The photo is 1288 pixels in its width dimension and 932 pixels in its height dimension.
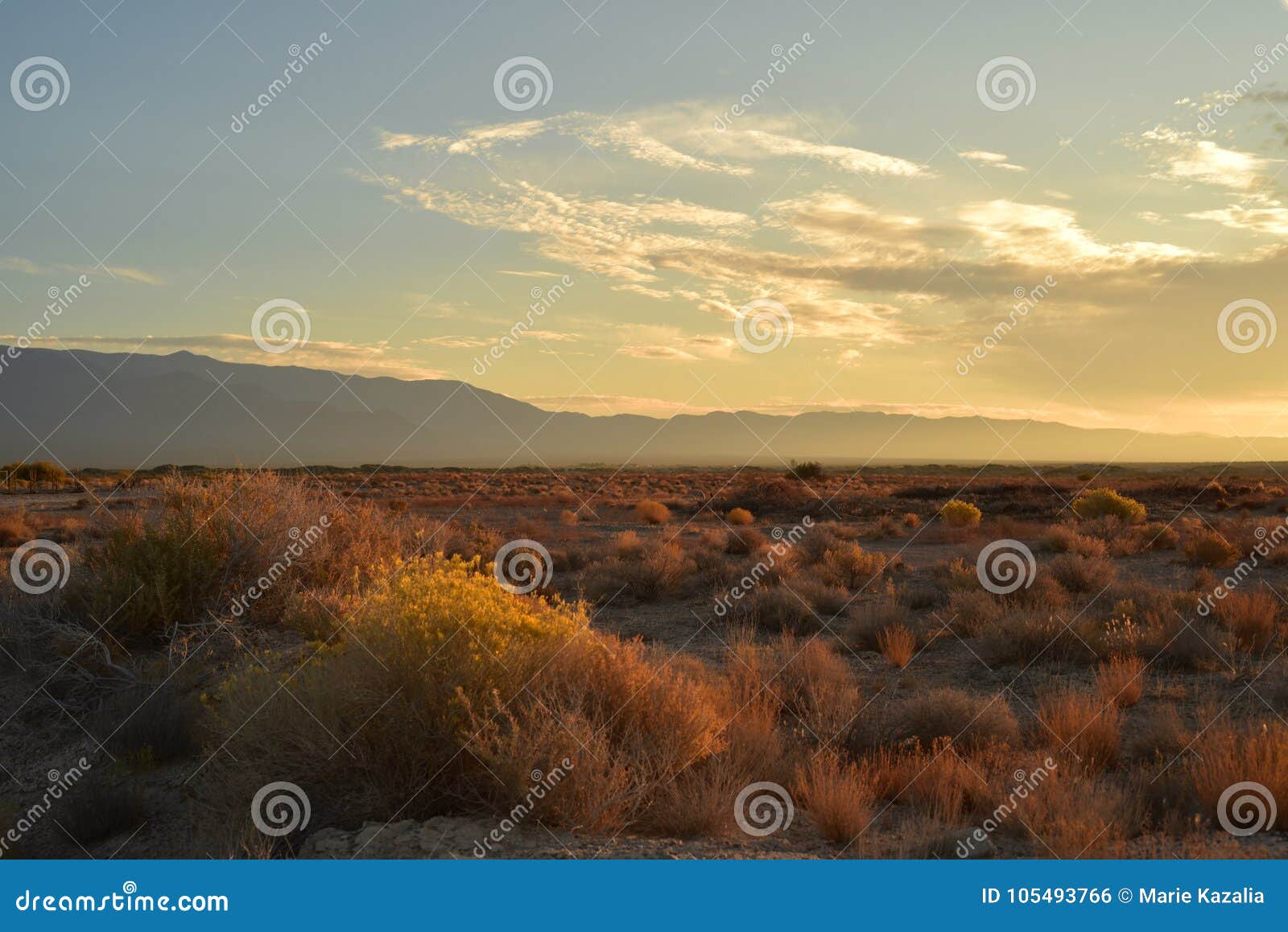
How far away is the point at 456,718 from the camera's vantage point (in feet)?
18.7

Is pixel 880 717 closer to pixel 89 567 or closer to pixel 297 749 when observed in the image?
pixel 297 749

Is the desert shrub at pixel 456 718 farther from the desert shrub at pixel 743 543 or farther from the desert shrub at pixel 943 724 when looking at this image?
the desert shrub at pixel 743 543

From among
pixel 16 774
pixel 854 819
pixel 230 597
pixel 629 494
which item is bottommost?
pixel 16 774

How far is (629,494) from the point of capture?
158ft

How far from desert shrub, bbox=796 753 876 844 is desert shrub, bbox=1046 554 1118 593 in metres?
9.62

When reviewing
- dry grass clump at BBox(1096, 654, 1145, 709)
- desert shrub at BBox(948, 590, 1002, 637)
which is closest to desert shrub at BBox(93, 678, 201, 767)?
dry grass clump at BBox(1096, 654, 1145, 709)

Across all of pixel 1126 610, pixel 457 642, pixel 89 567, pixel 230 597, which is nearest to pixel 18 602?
pixel 89 567

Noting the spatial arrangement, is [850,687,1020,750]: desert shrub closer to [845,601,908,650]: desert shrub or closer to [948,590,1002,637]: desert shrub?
[845,601,908,650]: desert shrub

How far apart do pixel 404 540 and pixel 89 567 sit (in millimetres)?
3999

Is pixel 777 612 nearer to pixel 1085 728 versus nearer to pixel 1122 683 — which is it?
pixel 1122 683

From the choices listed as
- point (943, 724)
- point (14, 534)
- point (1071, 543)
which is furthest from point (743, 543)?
point (14, 534)

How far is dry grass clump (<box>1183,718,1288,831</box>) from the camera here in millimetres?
5453

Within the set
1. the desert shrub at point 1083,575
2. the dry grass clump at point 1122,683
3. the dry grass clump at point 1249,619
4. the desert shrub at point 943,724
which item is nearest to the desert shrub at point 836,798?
the desert shrub at point 943,724

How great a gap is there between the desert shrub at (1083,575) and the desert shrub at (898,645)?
4612 millimetres
